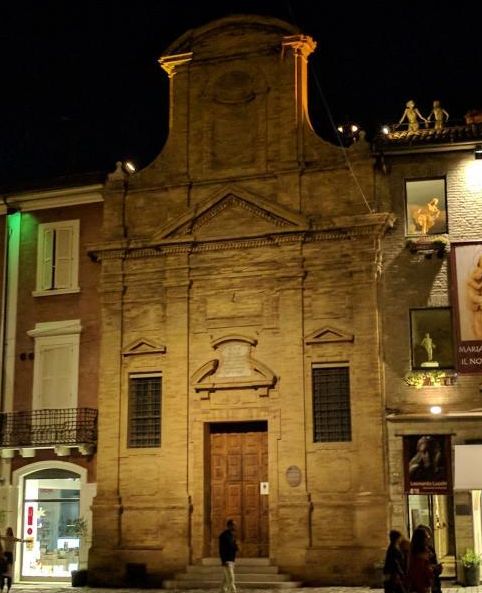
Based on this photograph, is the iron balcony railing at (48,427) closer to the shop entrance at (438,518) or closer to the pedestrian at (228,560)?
the pedestrian at (228,560)

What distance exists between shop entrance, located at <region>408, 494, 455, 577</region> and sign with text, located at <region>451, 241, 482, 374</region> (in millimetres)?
3279

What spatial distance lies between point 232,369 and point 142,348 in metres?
2.63

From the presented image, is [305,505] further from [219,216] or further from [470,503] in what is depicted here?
[219,216]

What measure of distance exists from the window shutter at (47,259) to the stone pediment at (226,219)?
11.9 ft

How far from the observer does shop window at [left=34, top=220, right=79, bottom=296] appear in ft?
92.2

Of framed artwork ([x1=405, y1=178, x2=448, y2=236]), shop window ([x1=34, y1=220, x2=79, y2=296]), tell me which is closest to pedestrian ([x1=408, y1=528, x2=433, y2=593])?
framed artwork ([x1=405, y1=178, x2=448, y2=236])

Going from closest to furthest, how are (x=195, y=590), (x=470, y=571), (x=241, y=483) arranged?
(x=470, y=571), (x=195, y=590), (x=241, y=483)

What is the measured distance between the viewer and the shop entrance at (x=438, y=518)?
23.7 metres

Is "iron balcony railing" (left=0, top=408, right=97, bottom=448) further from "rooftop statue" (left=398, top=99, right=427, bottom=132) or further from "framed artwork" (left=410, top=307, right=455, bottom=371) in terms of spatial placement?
"rooftop statue" (left=398, top=99, right=427, bottom=132)

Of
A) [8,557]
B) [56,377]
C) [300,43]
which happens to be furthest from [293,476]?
[300,43]

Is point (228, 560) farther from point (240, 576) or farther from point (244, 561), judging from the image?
point (244, 561)

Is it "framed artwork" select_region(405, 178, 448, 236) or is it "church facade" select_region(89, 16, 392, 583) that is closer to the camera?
"church facade" select_region(89, 16, 392, 583)

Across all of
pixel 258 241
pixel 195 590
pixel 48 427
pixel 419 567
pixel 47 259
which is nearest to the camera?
pixel 419 567

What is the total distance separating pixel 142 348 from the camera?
26641 mm
